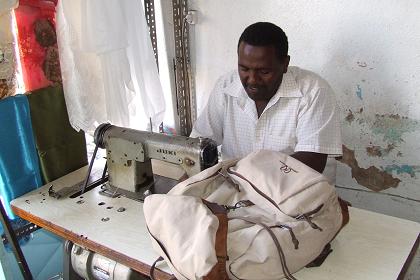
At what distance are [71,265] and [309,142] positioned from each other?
1003 mm

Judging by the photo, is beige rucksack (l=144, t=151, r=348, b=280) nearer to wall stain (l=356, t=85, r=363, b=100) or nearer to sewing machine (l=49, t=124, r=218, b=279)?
sewing machine (l=49, t=124, r=218, b=279)

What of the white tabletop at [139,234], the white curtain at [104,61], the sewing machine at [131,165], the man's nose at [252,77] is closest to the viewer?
the white tabletop at [139,234]

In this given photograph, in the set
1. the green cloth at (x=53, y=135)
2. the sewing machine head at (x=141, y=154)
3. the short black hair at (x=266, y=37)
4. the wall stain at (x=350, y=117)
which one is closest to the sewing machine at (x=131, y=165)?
the sewing machine head at (x=141, y=154)

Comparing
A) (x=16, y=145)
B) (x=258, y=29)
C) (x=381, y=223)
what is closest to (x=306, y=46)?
(x=258, y=29)

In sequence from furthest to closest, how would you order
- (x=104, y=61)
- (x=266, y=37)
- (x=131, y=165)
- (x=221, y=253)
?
(x=104, y=61) → (x=131, y=165) → (x=266, y=37) → (x=221, y=253)

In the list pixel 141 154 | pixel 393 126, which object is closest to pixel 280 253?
pixel 141 154

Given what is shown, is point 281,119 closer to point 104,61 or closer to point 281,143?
point 281,143

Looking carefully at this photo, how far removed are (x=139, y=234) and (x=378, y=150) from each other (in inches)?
44.2

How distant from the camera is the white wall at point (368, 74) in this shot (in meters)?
1.62

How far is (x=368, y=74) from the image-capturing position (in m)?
1.72

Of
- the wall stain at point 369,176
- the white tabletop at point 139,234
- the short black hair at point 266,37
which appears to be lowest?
the wall stain at point 369,176

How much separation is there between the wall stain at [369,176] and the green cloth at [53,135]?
125cm

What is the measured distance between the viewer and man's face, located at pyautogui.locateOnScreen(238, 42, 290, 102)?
144 cm

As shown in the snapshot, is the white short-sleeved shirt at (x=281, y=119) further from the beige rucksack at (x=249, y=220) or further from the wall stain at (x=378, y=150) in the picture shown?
the beige rucksack at (x=249, y=220)
